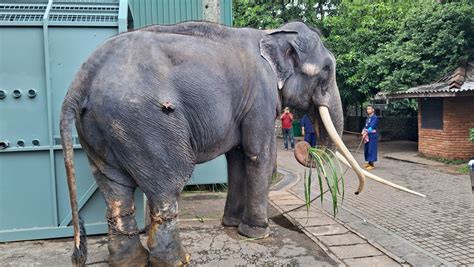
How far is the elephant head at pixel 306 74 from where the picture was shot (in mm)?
4379

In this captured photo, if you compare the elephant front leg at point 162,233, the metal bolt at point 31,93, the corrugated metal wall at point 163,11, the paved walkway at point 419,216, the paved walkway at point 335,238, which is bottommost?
the paved walkway at point 419,216

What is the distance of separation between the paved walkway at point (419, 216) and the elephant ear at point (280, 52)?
2040 millimetres

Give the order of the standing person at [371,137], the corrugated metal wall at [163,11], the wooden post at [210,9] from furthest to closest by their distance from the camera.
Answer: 1. the standing person at [371,137]
2. the wooden post at [210,9]
3. the corrugated metal wall at [163,11]

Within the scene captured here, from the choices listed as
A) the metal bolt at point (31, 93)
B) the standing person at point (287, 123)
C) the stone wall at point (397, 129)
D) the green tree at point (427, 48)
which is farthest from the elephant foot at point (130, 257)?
the stone wall at point (397, 129)

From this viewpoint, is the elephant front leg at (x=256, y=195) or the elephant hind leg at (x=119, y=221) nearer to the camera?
the elephant hind leg at (x=119, y=221)

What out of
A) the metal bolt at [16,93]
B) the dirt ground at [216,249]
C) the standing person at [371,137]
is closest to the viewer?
the dirt ground at [216,249]

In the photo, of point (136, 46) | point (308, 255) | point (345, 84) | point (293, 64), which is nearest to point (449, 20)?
point (345, 84)

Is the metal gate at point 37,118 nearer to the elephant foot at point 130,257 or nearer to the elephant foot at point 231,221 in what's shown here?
the elephant foot at point 130,257

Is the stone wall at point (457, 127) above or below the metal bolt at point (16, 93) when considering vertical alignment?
below

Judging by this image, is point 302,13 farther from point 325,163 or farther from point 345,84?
point 325,163

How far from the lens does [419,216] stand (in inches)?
239

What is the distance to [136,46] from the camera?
3.52 metres

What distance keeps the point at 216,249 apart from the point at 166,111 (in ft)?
5.15

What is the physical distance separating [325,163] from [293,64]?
1.04 metres
